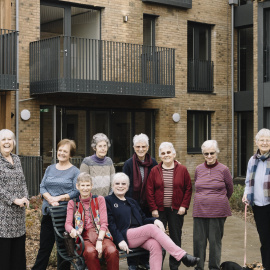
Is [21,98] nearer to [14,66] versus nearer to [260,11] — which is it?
[14,66]

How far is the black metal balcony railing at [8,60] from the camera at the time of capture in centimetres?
1486

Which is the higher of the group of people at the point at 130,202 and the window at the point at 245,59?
the window at the point at 245,59

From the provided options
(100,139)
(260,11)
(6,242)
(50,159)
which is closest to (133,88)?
(50,159)

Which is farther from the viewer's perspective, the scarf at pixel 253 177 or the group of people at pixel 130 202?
the scarf at pixel 253 177

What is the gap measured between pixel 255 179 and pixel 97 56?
10703 mm

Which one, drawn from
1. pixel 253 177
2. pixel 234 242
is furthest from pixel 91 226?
pixel 234 242

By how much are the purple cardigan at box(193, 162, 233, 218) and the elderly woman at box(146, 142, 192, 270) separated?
22 centimetres

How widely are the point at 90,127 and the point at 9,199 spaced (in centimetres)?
1217

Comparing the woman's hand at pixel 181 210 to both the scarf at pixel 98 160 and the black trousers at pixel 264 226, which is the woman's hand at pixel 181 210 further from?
the scarf at pixel 98 160

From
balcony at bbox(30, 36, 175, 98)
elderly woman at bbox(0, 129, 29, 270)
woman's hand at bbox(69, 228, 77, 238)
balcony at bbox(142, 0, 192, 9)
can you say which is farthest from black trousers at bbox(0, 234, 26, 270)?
balcony at bbox(142, 0, 192, 9)

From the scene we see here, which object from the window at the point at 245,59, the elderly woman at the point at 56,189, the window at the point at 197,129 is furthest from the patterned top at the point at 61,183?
the window at the point at 245,59

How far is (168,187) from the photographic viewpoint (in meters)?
7.57

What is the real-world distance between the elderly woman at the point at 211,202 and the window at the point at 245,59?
15.5 metres

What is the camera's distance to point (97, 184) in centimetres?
751
